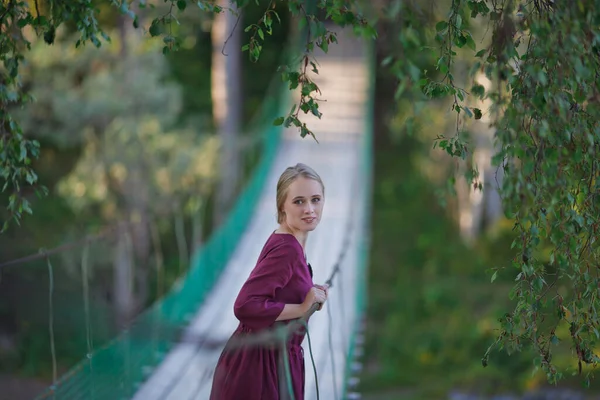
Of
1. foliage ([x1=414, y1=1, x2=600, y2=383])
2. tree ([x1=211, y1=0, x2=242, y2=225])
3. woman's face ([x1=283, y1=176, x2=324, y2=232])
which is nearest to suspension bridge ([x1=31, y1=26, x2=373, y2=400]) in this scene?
woman's face ([x1=283, y1=176, x2=324, y2=232])

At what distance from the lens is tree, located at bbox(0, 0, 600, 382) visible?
2.11 meters

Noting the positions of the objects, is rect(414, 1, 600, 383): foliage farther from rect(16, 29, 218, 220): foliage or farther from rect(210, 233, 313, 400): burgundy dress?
rect(16, 29, 218, 220): foliage

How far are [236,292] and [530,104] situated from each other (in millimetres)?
3547

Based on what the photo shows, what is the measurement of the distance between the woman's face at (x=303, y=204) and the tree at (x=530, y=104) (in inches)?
7.4

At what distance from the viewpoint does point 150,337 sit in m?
4.51

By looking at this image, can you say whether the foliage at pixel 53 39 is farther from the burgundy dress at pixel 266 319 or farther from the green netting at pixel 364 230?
the green netting at pixel 364 230

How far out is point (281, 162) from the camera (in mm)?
8680

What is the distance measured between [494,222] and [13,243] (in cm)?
651

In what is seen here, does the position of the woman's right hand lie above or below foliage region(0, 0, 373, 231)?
below

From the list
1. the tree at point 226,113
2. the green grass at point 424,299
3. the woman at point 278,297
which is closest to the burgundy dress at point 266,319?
the woman at point 278,297

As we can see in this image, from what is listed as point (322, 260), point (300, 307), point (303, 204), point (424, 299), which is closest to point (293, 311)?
point (300, 307)

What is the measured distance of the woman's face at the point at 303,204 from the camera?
2.46m

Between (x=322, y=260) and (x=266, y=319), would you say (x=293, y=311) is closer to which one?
(x=266, y=319)

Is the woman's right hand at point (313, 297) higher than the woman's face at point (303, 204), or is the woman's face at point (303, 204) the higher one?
the woman's face at point (303, 204)
